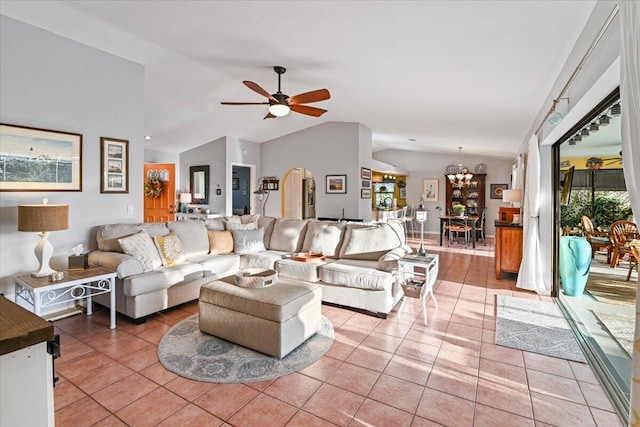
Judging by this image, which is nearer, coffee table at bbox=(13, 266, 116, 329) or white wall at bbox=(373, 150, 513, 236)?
coffee table at bbox=(13, 266, 116, 329)

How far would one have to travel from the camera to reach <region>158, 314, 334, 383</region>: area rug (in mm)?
2401

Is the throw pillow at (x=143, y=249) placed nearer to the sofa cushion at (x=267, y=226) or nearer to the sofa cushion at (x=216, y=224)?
A: the sofa cushion at (x=216, y=224)

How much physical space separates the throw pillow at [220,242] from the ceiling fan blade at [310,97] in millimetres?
2088

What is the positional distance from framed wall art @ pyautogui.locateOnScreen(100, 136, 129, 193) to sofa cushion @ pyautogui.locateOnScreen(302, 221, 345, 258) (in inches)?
97.7

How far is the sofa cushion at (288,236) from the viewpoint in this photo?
16.0 feet

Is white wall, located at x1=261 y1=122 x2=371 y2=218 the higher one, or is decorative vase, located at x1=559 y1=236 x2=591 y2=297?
white wall, located at x1=261 y1=122 x2=371 y2=218

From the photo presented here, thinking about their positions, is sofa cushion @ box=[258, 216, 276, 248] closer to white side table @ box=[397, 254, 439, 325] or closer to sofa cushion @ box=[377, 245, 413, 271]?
sofa cushion @ box=[377, 245, 413, 271]

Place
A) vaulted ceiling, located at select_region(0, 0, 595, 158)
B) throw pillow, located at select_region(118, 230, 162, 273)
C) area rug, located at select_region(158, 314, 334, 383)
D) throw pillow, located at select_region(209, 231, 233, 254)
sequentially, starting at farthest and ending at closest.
A: throw pillow, located at select_region(209, 231, 233, 254)
throw pillow, located at select_region(118, 230, 162, 273)
vaulted ceiling, located at select_region(0, 0, 595, 158)
area rug, located at select_region(158, 314, 334, 383)

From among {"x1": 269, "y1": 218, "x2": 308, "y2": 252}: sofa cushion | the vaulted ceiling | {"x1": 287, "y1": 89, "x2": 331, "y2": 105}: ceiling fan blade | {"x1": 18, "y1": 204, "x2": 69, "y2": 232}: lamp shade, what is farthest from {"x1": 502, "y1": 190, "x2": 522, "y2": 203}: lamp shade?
{"x1": 18, "y1": 204, "x2": 69, "y2": 232}: lamp shade

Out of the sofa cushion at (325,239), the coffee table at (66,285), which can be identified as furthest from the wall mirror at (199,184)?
the coffee table at (66,285)

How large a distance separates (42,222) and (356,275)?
3.04m

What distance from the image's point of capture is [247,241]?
479cm

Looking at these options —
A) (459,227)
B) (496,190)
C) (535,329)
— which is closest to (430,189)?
(496,190)

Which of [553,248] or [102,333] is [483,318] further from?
[102,333]
